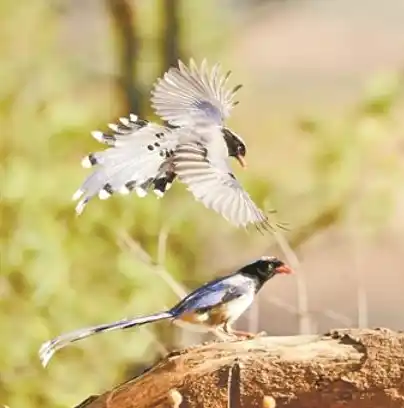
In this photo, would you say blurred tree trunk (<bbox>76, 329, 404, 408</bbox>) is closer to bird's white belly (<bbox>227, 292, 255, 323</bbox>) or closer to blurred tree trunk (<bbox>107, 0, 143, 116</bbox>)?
bird's white belly (<bbox>227, 292, 255, 323</bbox>)

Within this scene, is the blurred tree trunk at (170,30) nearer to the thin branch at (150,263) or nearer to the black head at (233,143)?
the thin branch at (150,263)

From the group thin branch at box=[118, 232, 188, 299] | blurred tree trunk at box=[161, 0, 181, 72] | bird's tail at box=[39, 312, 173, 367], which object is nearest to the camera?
bird's tail at box=[39, 312, 173, 367]

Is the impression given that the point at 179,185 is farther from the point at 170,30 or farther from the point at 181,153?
the point at 181,153

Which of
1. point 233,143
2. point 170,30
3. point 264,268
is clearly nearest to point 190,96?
point 233,143

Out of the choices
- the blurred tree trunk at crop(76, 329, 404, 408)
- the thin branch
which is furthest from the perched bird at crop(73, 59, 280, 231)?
the thin branch

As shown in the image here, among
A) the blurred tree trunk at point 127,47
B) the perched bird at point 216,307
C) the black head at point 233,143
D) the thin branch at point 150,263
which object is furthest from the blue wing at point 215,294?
the blurred tree trunk at point 127,47

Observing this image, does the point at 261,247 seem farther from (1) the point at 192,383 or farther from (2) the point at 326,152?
(1) the point at 192,383
